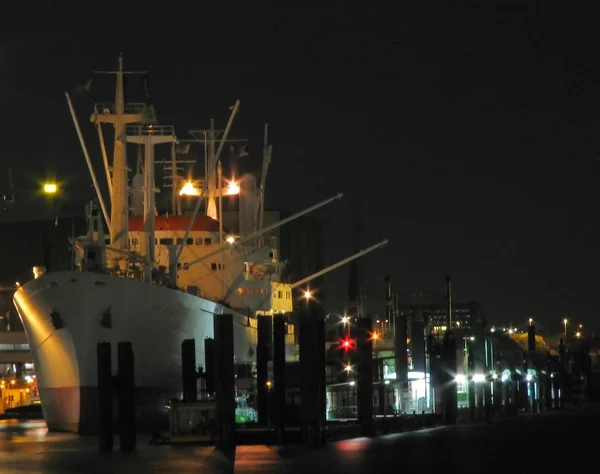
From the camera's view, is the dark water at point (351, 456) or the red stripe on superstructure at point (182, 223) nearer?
the dark water at point (351, 456)

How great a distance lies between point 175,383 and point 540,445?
16.1m

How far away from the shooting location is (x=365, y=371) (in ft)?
127

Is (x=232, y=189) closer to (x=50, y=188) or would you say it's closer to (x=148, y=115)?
(x=148, y=115)

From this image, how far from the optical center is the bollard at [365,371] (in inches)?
1516

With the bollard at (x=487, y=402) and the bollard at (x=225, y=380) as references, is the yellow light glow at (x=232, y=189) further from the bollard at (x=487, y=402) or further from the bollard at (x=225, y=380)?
the bollard at (x=225, y=380)

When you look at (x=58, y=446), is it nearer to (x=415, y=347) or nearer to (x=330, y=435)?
(x=330, y=435)

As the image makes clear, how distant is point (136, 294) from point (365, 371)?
11814 mm

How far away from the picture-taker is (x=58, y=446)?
37938 mm

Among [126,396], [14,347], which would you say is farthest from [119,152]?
[14,347]

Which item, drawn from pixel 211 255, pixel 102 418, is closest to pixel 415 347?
pixel 211 255

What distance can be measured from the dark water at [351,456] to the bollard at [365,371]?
0.79 meters

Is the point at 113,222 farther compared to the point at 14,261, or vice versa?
the point at 14,261

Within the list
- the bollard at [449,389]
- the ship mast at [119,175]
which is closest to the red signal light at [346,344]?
the bollard at [449,389]

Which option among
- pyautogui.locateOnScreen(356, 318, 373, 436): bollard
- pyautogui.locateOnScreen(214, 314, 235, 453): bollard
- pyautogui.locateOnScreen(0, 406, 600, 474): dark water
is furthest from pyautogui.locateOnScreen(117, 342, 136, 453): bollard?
pyautogui.locateOnScreen(356, 318, 373, 436): bollard
